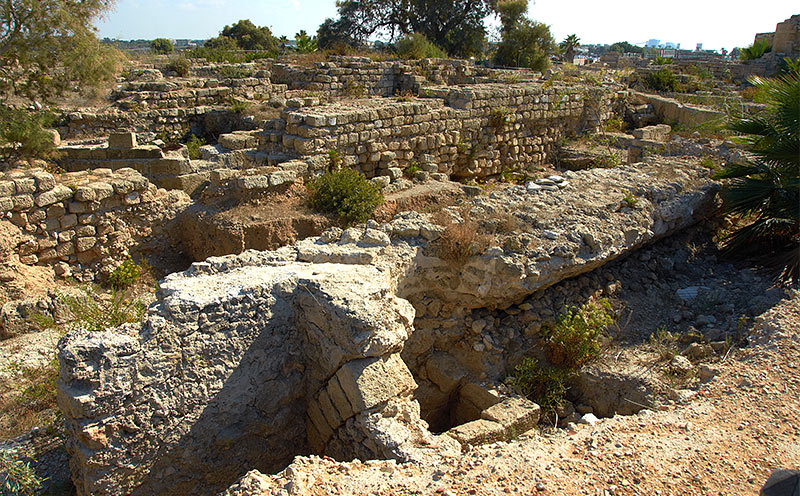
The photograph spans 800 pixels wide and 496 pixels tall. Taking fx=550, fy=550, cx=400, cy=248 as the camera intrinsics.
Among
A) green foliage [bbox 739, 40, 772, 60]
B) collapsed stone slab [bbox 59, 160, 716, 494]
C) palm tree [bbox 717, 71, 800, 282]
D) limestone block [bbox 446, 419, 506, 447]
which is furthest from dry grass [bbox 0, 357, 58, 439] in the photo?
green foliage [bbox 739, 40, 772, 60]

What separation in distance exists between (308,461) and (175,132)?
35.7 feet

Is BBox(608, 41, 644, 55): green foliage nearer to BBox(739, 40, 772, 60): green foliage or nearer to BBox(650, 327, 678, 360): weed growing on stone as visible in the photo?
BBox(739, 40, 772, 60): green foliage

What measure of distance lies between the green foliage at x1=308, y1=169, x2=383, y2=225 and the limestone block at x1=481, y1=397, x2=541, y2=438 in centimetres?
347

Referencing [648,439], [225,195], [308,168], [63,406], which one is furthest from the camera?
[308,168]

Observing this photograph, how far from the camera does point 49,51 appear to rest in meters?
13.1

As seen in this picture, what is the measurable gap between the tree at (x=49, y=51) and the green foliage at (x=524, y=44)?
754 inches

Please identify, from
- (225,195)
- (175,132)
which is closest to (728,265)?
(225,195)

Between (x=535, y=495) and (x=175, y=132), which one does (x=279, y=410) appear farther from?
(x=175, y=132)

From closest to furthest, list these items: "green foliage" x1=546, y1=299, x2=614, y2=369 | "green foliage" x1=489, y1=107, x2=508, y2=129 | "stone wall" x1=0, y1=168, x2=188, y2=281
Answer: "green foliage" x1=546, y1=299, x2=614, y2=369
"stone wall" x1=0, y1=168, x2=188, y2=281
"green foliage" x1=489, y1=107, x2=508, y2=129

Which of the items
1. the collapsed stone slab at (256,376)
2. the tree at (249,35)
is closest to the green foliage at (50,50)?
the collapsed stone slab at (256,376)

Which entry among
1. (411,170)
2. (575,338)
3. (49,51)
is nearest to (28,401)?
(575,338)

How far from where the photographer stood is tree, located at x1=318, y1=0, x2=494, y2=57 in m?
31.2

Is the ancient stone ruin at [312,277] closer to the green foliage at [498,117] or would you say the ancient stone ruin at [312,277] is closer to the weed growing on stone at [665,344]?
the green foliage at [498,117]

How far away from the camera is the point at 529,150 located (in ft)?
43.9
